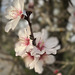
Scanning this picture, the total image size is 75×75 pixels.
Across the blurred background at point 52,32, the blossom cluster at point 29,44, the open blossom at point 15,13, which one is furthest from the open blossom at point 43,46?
the blurred background at point 52,32

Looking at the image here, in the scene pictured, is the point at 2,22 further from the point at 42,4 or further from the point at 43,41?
the point at 43,41

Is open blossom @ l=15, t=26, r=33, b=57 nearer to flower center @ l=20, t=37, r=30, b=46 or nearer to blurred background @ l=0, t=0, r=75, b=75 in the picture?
flower center @ l=20, t=37, r=30, b=46

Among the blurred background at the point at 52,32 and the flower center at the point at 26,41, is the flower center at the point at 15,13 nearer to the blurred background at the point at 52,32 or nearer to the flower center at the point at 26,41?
the flower center at the point at 26,41

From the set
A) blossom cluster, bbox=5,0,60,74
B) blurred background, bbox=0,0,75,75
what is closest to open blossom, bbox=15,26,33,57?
blossom cluster, bbox=5,0,60,74

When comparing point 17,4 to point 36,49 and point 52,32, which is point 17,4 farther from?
point 52,32

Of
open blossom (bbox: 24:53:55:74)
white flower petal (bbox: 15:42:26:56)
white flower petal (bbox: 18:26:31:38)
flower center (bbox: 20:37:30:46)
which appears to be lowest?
open blossom (bbox: 24:53:55:74)

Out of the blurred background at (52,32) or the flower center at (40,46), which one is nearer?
the flower center at (40,46)

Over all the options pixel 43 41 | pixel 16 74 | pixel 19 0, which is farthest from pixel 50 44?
pixel 16 74

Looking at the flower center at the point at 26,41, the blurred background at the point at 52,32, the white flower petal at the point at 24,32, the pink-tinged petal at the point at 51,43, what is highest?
the white flower petal at the point at 24,32
